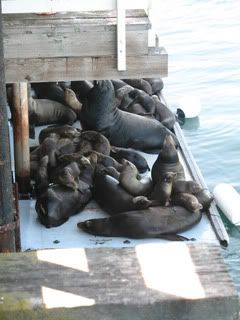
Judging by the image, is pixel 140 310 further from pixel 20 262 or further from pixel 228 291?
pixel 20 262

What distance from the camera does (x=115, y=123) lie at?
9.31 meters

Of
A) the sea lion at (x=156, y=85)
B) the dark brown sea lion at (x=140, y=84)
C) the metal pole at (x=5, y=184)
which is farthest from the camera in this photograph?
the sea lion at (x=156, y=85)

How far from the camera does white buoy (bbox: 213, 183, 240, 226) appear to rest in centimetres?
804

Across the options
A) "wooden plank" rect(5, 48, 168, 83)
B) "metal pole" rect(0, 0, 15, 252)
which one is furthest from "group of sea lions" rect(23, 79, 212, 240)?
"metal pole" rect(0, 0, 15, 252)

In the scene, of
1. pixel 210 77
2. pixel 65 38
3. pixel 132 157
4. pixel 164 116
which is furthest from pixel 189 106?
pixel 65 38

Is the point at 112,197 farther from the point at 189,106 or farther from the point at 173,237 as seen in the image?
the point at 189,106

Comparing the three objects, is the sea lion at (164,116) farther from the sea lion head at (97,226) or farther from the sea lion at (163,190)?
the sea lion head at (97,226)

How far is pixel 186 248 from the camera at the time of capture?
2678 millimetres

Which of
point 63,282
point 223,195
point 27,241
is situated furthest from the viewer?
point 223,195

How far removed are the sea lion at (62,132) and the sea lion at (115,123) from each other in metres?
0.33

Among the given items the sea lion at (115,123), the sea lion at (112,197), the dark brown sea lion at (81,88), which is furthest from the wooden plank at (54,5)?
the dark brown sea lion at (81,88)

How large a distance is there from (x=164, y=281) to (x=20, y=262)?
0.51m

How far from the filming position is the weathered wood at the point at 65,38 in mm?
5488

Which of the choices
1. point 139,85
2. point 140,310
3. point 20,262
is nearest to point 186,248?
point 140,310
